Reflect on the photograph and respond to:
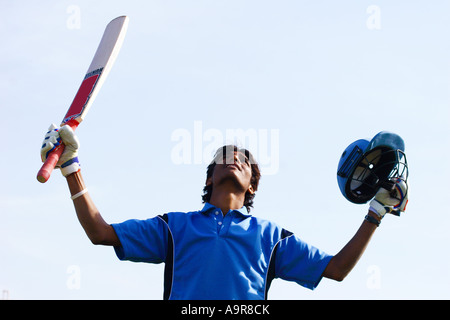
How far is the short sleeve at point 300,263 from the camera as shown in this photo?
201 inches

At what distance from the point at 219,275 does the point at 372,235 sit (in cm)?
110

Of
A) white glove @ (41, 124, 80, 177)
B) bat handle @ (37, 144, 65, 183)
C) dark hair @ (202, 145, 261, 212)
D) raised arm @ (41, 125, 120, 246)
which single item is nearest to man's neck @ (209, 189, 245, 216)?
dark hair @ (202, 145, 261, 212)

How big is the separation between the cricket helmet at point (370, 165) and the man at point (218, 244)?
0.14 m

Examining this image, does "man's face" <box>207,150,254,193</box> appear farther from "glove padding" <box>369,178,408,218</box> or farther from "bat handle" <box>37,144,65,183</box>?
"bat handle" <box>37,144,65,183</box>

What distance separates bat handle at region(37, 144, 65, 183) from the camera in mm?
4551

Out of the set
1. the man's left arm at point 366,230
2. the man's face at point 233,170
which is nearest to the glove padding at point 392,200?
the man's left arm at point 366,230

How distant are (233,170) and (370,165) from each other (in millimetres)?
993

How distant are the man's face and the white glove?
1.09m

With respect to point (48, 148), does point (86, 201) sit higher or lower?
lower

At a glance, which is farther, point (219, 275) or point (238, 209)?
point (238, 209)

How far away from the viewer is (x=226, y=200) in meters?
5.31
